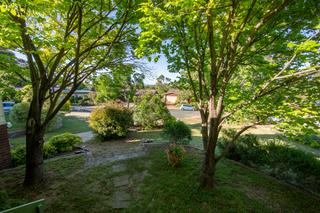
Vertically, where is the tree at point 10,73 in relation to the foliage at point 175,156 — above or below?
above

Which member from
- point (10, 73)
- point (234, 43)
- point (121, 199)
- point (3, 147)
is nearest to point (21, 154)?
point (3, 147)

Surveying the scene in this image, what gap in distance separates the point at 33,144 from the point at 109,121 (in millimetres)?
4731

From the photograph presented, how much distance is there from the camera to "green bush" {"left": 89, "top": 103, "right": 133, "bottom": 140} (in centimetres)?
887

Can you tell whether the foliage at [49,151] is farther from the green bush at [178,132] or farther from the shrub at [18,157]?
the green bush at [178,132]

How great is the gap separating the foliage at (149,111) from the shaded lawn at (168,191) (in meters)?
6.61

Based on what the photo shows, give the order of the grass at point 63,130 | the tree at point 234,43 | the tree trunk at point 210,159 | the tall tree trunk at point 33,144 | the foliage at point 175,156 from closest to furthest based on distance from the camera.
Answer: the tree at point 234,43 < the tree trunk at point 210,159 < the tall tree trunk at point 33,144 < the foliage at point 175,156 < the grass at point 63,130

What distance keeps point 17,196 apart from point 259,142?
23.0ft

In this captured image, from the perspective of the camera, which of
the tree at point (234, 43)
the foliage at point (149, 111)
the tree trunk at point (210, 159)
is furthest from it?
the foliage at point (149, 111)

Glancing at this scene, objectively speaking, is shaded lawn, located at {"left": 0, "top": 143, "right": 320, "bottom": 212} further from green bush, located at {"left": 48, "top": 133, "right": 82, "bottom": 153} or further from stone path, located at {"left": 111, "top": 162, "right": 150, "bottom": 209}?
green bush, located at {"left": 48, "top": 133, "right": 82, "bottom": 153}

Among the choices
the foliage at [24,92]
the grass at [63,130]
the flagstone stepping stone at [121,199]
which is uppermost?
the foliage at [24,92]

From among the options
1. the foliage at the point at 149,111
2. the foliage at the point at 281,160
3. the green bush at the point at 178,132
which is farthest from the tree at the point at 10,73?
the foliage at the point at 149,111

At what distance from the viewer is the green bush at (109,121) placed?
887 cm

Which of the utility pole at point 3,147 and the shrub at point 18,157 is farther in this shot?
the shrub at point 18,157

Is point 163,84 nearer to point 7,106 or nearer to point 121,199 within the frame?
point 121,199
